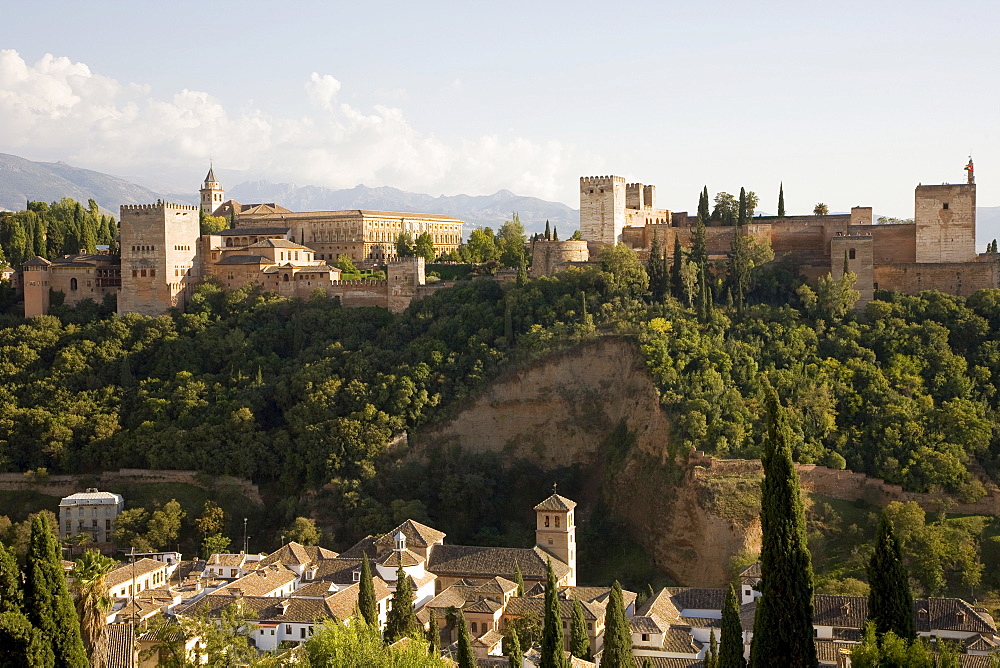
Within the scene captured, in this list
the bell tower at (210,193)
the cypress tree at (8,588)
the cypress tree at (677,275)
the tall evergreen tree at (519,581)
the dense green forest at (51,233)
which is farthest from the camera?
the bell tower at (210,193)

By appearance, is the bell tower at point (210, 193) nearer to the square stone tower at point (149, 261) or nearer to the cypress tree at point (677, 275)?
the square stone tower at point (149, 261)

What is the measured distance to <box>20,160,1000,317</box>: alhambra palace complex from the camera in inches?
2352

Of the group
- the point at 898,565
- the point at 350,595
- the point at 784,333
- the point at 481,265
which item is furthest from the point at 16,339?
the point at 898,565

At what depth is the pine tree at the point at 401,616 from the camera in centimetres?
3772

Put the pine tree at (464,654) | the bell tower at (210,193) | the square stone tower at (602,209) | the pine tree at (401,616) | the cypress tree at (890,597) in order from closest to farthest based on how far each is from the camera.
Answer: the cypress tree at (890,597) → the pine tree at (464,654) → the pine tree at (401,616) → the square stone tower at (602,209) → the bell tower at (210,193)

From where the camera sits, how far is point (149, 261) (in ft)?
219

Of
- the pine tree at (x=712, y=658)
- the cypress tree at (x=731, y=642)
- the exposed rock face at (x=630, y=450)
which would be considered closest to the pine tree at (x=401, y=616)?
the pine tree at (x=712, y=658)

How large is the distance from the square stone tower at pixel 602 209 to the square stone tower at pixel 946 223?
13578mm

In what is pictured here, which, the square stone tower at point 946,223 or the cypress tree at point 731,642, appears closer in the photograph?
the cypress tree at point 731,642

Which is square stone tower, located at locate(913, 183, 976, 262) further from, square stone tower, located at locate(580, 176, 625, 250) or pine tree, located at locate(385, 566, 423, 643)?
pine tree, located at locate(385, 566, 423, 643)

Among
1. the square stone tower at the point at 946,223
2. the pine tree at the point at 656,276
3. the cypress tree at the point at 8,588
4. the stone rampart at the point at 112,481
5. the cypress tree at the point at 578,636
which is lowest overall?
the cypress tree at the point at 578,636

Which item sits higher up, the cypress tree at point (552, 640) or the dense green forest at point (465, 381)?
the dense green forest at point (465, 381)

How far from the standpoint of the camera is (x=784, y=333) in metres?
56.5

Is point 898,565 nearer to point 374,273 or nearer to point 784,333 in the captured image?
point 784,333
